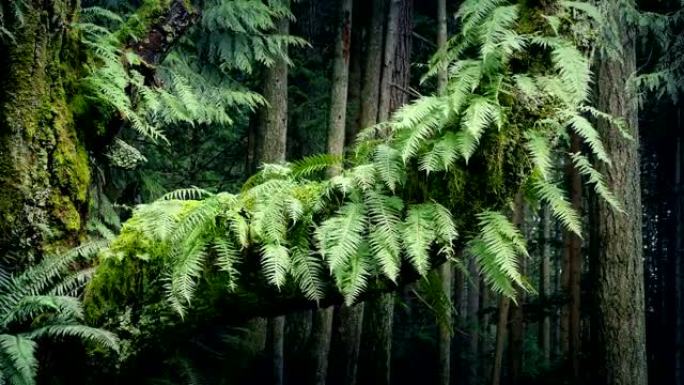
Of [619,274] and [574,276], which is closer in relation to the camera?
[619,274]

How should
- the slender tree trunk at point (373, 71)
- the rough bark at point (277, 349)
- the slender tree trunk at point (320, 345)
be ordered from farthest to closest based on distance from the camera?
the slender tree trunk at point (373, 71) → the rough bark at point (277, 349) → the slender tree trunk at point (320, 345)

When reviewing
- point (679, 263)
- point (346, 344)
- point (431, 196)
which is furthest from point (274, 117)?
point (679, 263)

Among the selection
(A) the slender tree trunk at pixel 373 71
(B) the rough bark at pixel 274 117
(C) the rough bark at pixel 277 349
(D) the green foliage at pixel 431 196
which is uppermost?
(A) the slender tree trunk at pixel 373 71

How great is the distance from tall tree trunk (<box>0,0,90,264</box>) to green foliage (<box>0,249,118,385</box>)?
0.60 feet

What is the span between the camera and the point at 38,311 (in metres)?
3.16

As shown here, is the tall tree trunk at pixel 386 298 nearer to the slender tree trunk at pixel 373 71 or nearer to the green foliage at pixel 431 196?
the slender tree trunk at pixel 373 71

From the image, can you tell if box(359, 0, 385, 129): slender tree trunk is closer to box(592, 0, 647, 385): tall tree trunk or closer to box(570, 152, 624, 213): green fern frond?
box(592, 0, 647, 385): tall tree trunk

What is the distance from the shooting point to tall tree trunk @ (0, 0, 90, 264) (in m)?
3.21

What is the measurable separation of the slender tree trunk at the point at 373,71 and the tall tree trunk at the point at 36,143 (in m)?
8.70

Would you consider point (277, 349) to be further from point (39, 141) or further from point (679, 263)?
point (679, 263)

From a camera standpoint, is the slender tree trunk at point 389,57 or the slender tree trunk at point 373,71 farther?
the slender tree trunk at point 373,71

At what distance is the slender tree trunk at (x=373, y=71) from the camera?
12.0 m

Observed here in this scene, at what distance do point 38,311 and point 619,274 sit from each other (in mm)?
6878

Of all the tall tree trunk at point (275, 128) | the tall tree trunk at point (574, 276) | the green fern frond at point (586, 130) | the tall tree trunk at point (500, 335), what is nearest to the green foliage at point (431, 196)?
the green fern frond at point (586, 130)
